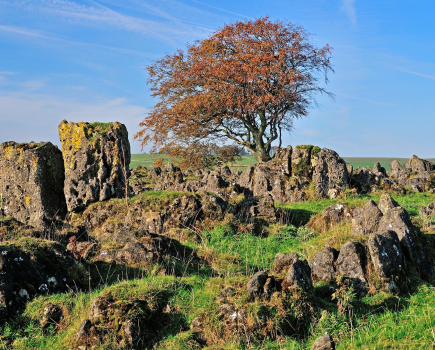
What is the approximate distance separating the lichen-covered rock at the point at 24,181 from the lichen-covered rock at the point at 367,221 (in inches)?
450

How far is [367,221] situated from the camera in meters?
12.1

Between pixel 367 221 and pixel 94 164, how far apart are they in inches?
433

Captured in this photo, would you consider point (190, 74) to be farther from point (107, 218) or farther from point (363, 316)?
point (363, 316)

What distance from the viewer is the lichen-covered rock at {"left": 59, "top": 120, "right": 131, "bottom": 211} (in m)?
17.0

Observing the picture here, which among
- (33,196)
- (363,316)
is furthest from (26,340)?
(33,196)

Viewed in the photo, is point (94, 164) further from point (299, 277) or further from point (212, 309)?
point (299, 277)

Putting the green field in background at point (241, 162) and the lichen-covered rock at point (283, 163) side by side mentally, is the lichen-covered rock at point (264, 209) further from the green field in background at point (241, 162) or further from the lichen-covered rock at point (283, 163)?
the green field in background at point (241, 162)

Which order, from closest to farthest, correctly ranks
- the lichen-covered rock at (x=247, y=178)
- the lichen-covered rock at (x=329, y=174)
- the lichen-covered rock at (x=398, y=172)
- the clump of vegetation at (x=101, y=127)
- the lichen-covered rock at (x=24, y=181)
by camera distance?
1. the lichen-covered rock at (x=24, y=181)
2. the clump of vegetation at (x=101, y=127)
3. the lichen-covered rock at (x=329, y=174)
4. the lichen-covered rock at (x=247, y=178)
5. the lichen-covered rock at (x=398, y=172)

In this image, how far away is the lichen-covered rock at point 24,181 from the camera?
16594 millimetres

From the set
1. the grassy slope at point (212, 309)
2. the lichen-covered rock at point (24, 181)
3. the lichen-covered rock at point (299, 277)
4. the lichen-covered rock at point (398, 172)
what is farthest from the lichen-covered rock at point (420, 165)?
the lichen-covered rock at point (24, 181)

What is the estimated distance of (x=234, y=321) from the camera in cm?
703

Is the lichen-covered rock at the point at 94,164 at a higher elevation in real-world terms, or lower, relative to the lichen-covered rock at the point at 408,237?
higher

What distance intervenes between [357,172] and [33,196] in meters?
17.9

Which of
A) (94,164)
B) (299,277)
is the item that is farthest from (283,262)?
(94,164)
